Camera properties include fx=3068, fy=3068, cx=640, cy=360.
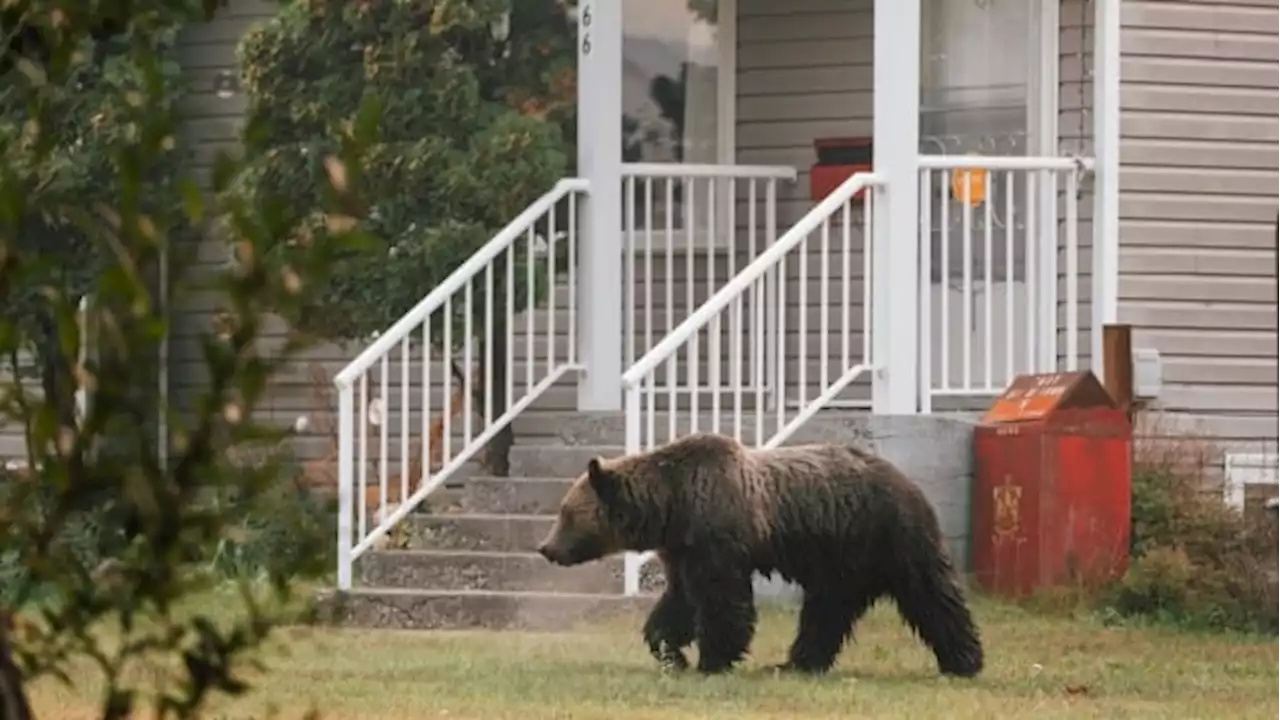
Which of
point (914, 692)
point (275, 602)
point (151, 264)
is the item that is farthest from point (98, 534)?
point (914, 692)

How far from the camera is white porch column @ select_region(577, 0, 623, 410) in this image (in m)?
14.6

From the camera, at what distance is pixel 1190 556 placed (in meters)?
13.3

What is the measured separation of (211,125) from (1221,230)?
583cm

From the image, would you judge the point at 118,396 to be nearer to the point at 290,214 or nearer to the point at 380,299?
the point at 290,214

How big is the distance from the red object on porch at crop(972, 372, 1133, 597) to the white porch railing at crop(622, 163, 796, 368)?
2.31 metres

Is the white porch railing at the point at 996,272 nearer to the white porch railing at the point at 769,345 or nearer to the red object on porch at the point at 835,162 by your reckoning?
the white porch railing at the point at 769,345

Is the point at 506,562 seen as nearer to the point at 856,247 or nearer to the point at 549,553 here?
the point at 549,553

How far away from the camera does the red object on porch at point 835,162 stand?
15375 mm

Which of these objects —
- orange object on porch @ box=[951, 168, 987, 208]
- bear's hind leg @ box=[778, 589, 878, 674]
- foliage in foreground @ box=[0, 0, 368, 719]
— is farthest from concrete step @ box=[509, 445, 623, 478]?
foliage in foreground @ box=[0, 0, 368, 719]

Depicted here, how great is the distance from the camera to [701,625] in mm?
10711

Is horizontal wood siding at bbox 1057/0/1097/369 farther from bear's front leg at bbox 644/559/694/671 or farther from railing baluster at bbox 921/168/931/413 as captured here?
bear's front leg at bbox 644/559/694/671

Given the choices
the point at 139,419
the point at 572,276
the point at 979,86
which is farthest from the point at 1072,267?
the point at 139,419

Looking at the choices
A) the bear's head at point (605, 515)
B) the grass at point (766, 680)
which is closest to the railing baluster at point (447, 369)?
the grass at point (766, 680)

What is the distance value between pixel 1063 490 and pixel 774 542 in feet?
9.31
